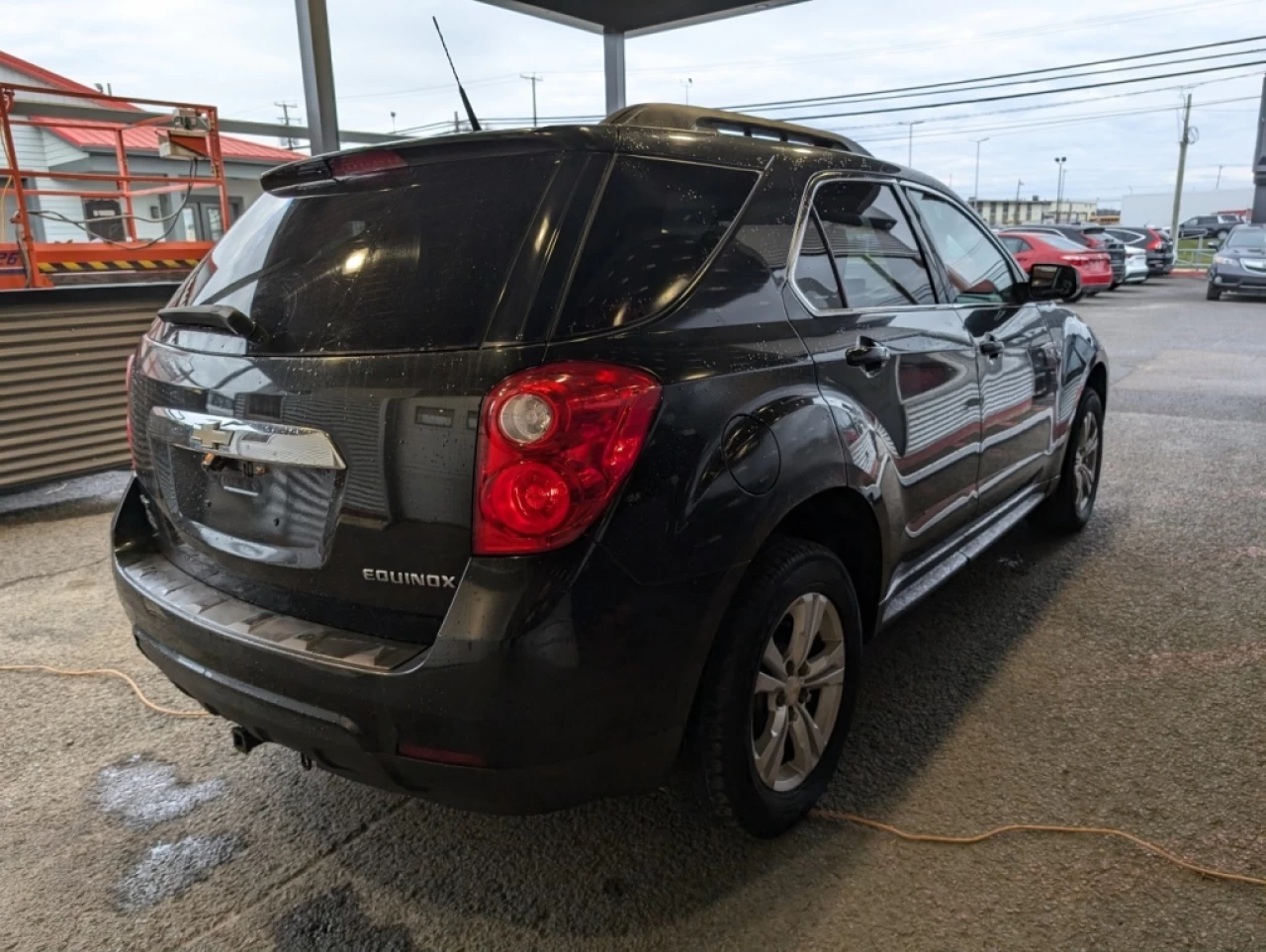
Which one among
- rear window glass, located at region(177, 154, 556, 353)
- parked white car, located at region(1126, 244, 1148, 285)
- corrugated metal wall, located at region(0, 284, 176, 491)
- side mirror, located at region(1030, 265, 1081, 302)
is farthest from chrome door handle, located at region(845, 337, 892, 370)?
parked white car, located at region(1126, 244, 1148, 285)

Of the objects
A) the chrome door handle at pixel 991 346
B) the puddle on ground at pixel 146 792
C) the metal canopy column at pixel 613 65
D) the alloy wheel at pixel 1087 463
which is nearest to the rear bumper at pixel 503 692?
the puddle on ground at pixel 146 792

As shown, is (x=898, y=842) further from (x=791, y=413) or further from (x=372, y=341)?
(x=372, y=341)

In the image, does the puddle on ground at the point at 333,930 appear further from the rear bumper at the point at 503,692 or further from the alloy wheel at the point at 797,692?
the alloy wheel at the point at 797,692

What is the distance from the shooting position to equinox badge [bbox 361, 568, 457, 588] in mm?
1846

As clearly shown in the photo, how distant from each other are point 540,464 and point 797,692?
3.30 ft

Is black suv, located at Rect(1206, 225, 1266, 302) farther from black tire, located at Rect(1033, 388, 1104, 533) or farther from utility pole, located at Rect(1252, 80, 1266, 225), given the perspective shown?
black tire, located at Rect(1033, 388, 1104, 533)

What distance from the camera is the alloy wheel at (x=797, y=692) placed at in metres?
2.30

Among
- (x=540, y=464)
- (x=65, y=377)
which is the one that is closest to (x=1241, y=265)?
(x=65, y=377)

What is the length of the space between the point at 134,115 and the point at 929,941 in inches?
338

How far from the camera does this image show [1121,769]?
2.69 meters

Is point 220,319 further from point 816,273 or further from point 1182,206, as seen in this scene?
point 1182,206

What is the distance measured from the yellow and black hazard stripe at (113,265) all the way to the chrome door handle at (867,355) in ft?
23.6

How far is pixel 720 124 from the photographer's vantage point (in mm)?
2857

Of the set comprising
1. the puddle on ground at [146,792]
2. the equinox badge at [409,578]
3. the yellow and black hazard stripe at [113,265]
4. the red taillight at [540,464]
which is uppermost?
the yellow and black hazard stripe at [113,265]
